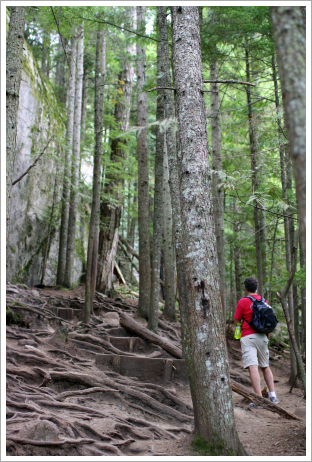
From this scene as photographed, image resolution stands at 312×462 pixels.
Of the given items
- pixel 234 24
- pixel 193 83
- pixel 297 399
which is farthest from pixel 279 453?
pixel 234 24

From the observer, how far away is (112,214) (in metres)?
15.3

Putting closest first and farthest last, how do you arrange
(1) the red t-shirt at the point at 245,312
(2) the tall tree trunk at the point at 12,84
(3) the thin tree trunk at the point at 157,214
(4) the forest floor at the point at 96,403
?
1. (4) the forest floor at the point at 96,403
2. (2) the tall tree trunk at the point at 12,84
3. (1) the red t-shirt at the point at 245,312
4. (3) the thin tree trunk at the point at 157,214

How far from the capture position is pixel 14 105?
14.2ft

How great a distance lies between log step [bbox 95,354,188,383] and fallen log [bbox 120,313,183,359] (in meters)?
0.73

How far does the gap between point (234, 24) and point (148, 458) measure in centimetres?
Result: 944

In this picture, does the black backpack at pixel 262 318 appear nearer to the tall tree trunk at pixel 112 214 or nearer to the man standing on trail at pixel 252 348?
the man standing on trail at pixel 252 348

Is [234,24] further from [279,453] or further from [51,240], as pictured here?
[51,240]

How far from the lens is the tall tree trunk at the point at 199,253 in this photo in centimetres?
347

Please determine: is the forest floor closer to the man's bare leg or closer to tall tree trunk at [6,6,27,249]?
the man's bare leg

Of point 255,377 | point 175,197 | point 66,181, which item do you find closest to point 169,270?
point 66,181

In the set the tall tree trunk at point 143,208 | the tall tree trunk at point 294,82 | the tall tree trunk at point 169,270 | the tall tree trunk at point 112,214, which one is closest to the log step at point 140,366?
the tall tree trunk at point 143,208

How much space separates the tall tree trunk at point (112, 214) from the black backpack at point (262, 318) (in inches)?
353

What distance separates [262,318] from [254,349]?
58 centimetres

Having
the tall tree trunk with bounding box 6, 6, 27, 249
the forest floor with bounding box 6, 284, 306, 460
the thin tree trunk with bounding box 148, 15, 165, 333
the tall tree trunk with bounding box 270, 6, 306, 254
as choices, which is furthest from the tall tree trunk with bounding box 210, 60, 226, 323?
the tall tree trunk with bounding box 270, 6, 306, 254
